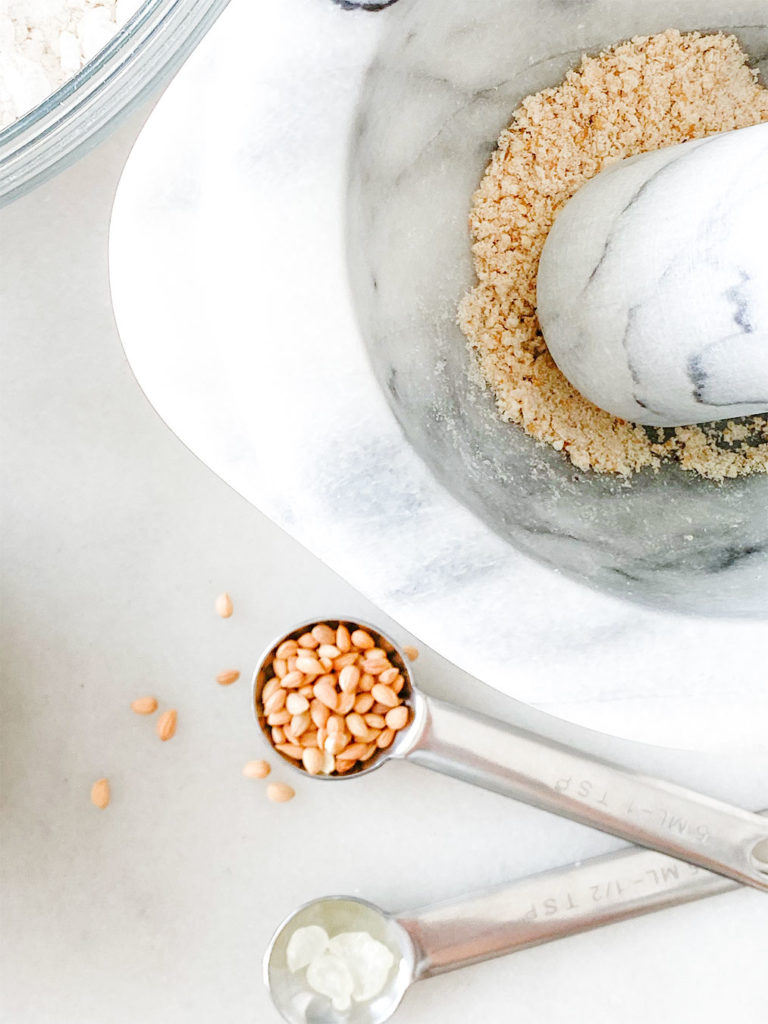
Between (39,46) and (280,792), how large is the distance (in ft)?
2.14

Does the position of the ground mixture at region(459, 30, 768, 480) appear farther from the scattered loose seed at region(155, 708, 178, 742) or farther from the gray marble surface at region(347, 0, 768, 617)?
the scattered loose seed at region(155, 708, 178, 742)

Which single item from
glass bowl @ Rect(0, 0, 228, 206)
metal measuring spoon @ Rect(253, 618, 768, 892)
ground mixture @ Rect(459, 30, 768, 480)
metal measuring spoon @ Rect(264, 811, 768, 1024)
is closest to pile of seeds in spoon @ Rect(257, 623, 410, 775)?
metal measuring spoon @ Rect(253, 618, 768, 892)

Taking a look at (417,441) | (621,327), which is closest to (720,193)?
(621,327)

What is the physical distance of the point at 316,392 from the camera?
1.91 feet

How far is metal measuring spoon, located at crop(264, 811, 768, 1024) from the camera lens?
2.80 ft

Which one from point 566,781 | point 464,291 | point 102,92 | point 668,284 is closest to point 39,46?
point 102,92

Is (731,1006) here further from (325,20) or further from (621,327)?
(325,20)

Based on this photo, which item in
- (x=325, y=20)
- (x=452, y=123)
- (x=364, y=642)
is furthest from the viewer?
(x=364, y=642)

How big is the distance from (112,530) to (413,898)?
0.44 m

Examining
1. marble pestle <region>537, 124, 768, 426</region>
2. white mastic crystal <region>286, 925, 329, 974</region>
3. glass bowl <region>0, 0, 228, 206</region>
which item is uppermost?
glass bowl <region>0, 0, 228, 206</region>

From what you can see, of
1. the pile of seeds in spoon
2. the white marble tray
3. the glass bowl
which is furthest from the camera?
the pile of seeds in spoon

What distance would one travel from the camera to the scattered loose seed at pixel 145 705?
87 cm

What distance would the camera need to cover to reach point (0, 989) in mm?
873

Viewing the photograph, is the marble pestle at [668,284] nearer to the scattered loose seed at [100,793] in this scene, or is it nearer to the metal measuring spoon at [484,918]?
the metal measuring spoon at [484,918]
